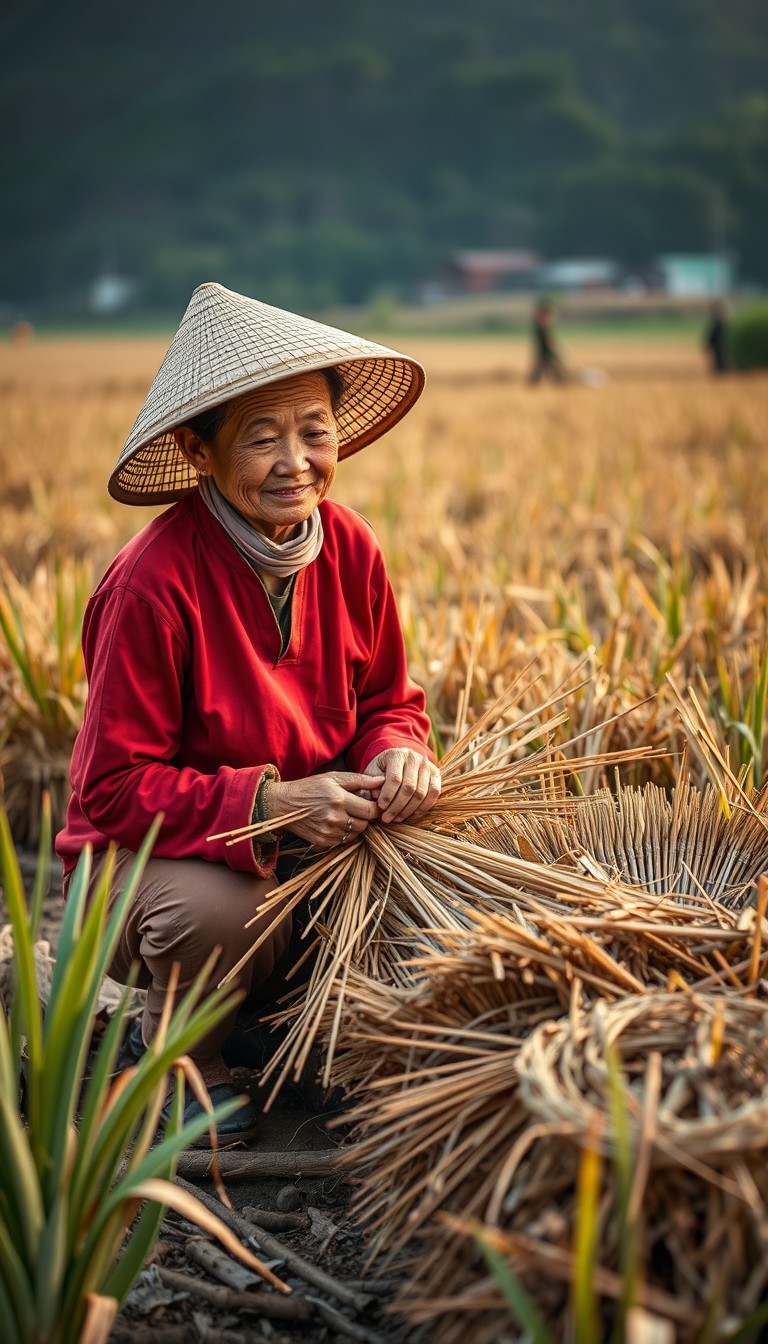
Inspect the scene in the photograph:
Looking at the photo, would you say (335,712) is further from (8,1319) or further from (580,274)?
(580,274)

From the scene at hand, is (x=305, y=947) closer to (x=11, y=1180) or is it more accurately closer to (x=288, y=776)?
(x=288, y=776)

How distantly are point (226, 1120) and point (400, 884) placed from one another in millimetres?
402

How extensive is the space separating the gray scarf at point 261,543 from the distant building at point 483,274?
84.0m

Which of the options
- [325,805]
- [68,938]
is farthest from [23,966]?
[325,805]

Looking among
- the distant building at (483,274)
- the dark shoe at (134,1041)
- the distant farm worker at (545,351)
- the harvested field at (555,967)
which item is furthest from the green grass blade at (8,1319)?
the distant building at (483,274)

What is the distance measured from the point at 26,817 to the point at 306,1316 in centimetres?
186

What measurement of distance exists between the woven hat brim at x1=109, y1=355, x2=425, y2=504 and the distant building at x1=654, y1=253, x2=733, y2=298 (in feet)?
250

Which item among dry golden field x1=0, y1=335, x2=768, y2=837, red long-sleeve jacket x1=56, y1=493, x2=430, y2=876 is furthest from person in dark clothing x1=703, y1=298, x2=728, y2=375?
red long-sleeve jacket x1=56, y1=493, x2=430, y2=876

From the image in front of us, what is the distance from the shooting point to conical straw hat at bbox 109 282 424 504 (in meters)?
1.70

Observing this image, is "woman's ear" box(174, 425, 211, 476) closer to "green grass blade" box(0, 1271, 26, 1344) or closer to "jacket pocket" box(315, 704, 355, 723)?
"jacket pocket" box(315, 704, 355, 723)

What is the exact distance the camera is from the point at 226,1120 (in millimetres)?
1792

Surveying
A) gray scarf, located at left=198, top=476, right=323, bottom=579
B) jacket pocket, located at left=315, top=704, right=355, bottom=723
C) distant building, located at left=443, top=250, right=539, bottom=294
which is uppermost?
distant building, located at left=443, top=250, right=539, bottom=294

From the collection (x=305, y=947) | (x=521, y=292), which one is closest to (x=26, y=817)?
(x=305, y=947)

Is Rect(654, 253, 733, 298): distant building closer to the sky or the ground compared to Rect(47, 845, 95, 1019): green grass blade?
closer to the sky
